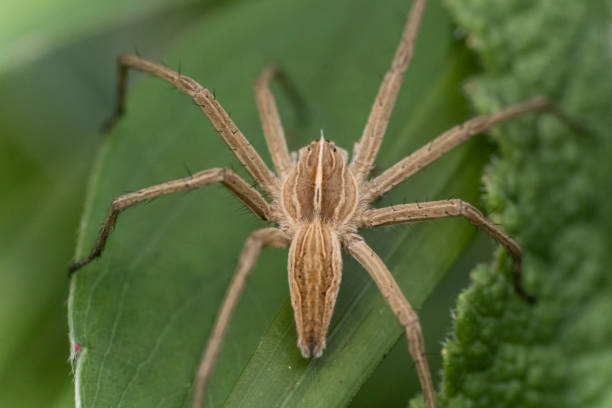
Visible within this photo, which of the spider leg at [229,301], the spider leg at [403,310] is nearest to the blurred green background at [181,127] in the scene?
the spider leg at [403,310]

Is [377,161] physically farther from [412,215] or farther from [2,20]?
[2,20]

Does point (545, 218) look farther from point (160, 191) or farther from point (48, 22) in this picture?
point (48, 22)

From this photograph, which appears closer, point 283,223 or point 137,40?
point 283,223

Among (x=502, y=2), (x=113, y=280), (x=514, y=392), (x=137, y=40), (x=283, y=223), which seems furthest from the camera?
(x=137, y=40)

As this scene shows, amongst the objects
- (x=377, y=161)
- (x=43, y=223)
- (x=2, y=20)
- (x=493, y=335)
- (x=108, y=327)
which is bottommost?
(x=493, y=335)

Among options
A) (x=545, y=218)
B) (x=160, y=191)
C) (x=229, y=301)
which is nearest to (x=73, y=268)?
(x=160, y=191)

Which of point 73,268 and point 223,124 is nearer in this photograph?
point 73,268

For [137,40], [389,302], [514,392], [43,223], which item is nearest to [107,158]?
[43,223]

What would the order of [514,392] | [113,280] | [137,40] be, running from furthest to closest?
[137,40] → [113,280] → [514,392]
